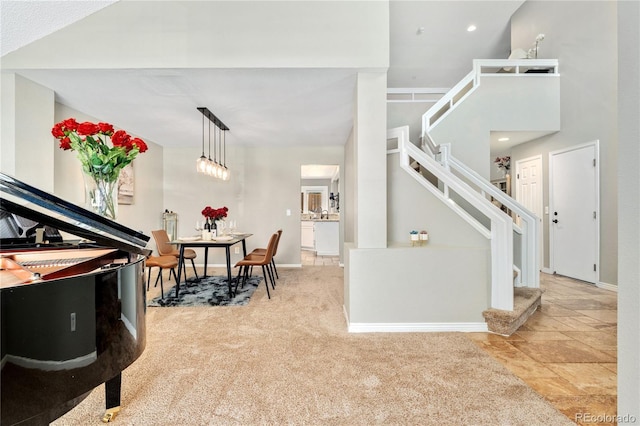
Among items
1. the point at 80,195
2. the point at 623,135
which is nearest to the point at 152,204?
the point at 80,195

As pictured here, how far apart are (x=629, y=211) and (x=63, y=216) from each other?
2168 mm

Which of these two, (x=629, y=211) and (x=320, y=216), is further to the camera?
(x=320, y=216)

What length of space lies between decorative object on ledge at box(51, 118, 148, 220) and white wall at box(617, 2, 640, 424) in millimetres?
2428

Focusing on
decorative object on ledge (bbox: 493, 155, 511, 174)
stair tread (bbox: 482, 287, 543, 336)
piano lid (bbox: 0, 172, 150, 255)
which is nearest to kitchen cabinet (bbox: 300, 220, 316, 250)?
decorative object on ledge (bbox: 493, 155, 511, 174)

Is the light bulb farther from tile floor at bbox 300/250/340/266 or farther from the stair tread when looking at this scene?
the stair tread

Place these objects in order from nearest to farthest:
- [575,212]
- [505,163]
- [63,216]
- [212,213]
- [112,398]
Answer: [63,216]
[112,398]
[212,213]
[575,212]
[505,163]

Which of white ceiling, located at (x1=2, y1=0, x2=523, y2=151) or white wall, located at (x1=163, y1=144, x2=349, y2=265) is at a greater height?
white ceiling, located at (x1=2, y1=0, x2=523, y2=151)

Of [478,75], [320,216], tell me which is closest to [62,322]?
[478,75]

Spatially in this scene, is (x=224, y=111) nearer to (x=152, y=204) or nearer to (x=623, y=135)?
(x=152, y=204)

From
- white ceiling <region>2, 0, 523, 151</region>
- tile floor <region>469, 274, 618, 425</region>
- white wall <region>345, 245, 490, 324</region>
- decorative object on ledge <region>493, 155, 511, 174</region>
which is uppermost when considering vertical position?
white ceiling <region>2, 0, 523, 151</region>

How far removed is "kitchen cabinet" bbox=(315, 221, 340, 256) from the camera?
722 cm

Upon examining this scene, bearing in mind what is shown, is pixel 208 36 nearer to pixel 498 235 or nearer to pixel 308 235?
pixel 498 235

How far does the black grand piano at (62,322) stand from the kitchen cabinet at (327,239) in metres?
5.83

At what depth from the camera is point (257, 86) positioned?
2818mm
